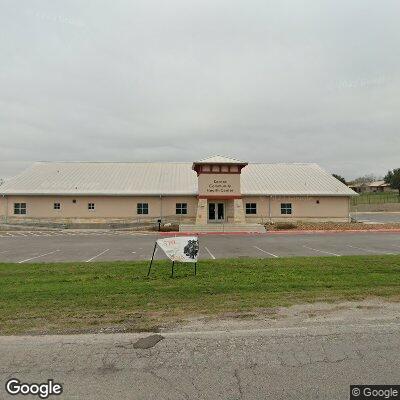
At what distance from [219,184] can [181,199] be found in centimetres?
471

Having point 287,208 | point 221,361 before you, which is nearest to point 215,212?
point 287,208

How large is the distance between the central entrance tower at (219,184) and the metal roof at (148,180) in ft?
6.80

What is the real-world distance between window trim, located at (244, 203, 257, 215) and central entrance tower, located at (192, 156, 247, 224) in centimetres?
236

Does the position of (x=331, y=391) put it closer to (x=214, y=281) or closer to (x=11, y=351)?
(x=11, y=351)

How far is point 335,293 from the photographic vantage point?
7.25 metres

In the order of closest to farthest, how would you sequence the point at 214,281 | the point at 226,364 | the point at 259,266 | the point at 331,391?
the point at 331,391, the point at 226,364, the point at 214,281, the point at 259,266

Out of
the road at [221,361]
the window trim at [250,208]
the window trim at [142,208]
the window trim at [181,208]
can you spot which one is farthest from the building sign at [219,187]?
the road at [221,361]

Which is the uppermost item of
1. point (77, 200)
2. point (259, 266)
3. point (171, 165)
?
point (171, 165)

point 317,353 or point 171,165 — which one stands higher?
point 171,165

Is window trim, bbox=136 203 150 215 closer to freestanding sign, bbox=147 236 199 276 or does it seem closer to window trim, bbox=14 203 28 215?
window trim, bbox=14 203 28 215

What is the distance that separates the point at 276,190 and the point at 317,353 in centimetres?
3185

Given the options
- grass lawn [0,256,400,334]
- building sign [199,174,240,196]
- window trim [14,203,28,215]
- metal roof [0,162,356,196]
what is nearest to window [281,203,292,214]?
metal roof [0,162,356,196]

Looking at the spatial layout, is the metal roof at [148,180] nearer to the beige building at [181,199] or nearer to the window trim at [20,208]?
Result: the beige building at [181,199]

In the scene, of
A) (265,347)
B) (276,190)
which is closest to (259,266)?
(265,347)
